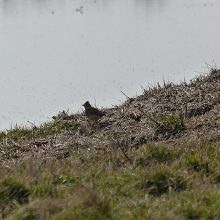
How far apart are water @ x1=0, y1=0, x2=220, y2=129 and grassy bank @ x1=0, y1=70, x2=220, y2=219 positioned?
371 cm

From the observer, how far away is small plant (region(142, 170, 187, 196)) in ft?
16.7

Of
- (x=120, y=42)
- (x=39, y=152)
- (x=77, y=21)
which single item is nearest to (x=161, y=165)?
(x=39, y=152)

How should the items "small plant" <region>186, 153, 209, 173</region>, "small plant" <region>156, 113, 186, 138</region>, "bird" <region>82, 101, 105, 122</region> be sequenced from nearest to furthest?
"small plant" <region>186, 153, 209, 173</region>, "small plant" <region>156, 113, 186, 138</region>, "bird" <region>82, 101, 105, 122</region>

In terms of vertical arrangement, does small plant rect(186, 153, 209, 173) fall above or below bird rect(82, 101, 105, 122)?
below

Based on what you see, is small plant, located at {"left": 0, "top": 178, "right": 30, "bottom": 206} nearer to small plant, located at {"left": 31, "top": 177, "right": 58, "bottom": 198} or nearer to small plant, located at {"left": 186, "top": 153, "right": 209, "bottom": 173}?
small plant, located at {"left": 31, "top": 177, "right": 58, "bottom": 198}

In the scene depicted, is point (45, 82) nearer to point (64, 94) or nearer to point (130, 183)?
point (64, 94)

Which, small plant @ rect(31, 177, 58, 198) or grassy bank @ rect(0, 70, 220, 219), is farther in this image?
small plant @ rect(31, 177, 58, 198)

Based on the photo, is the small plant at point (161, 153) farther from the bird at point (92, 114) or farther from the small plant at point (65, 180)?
the bird at point (92, 114)

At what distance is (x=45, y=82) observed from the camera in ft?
50.8

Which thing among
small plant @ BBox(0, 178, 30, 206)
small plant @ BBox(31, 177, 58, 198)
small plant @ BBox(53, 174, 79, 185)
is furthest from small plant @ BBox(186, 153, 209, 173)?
small plant @ BBox(0, 178, 30, 206)

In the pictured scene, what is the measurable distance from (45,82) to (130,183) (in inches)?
415

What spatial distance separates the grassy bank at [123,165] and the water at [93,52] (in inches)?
146

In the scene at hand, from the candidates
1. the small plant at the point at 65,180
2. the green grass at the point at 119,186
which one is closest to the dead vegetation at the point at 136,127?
the green grass at the point at 119,186

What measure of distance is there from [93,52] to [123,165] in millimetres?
13464
